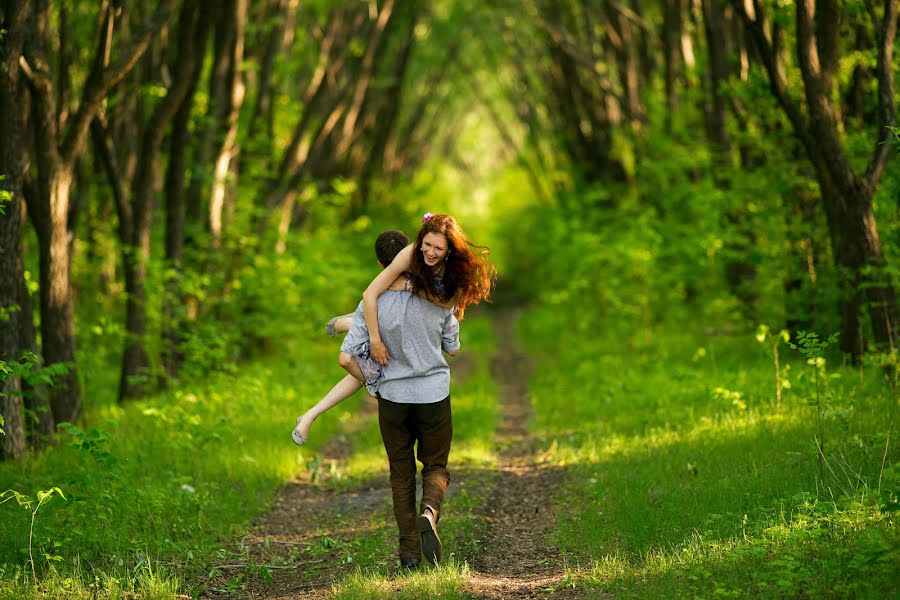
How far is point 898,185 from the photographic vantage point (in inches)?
396

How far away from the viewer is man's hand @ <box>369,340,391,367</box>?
580cm

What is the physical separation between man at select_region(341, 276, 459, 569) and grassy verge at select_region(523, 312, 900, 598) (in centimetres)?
89

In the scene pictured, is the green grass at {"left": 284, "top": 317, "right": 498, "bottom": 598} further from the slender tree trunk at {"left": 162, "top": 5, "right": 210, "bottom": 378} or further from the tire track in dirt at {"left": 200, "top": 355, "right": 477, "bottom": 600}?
the slender tree trunk at {"left": 162, "top": 5, "right": 210, "bottom": 378}

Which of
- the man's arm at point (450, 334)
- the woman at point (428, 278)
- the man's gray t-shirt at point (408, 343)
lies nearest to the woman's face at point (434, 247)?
the woman at point (428, 278)

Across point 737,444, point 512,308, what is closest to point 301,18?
point 737,444

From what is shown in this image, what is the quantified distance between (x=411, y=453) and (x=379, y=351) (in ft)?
2.12

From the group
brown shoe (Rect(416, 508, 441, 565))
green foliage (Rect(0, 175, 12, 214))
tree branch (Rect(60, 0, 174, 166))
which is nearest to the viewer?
brown shoe (Rect(416, 508, 441, 565))

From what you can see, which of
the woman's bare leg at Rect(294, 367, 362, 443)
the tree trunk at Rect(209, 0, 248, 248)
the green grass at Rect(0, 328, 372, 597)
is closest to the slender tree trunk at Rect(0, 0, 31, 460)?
the green grass at Rect(0, 328, 372, 597)

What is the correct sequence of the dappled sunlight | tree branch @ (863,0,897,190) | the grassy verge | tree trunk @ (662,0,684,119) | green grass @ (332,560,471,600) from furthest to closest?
tree trunk @ (662,0,684,119), tree branch @ (863,0,897,190), green grass @ (332,560,471,600), the grassy verge, the dappled sunlight

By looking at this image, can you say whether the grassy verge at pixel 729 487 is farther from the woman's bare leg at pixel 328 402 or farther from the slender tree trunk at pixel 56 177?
the slender tree trunk at pixel 56 177

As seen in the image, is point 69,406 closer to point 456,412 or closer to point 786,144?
point 456,412

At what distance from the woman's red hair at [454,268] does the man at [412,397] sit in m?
0.12

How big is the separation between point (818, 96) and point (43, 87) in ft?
21.9

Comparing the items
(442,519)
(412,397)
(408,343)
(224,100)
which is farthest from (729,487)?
(224,100)
